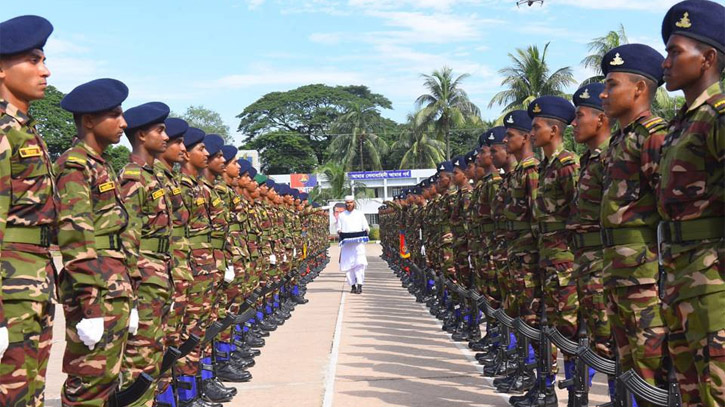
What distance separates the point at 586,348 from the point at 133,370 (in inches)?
120

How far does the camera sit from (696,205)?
3361mm

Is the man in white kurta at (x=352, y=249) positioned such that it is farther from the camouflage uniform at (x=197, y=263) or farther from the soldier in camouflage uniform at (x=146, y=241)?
the soldier in camouflage uniform at (x=146, y=241)

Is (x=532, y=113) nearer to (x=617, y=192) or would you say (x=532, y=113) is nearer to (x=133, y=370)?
(x=617, y=192)

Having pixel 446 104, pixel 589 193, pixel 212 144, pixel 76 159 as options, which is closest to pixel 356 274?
pixel 212 144

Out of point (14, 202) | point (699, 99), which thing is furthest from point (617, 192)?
point (14, 202)

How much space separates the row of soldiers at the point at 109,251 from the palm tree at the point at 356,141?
52.1 metres

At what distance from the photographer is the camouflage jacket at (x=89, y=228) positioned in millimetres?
4098

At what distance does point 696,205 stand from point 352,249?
1496cm

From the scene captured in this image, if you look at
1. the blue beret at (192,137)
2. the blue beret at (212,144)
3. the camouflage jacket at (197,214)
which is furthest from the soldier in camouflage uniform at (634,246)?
the blue beret at (212,144)

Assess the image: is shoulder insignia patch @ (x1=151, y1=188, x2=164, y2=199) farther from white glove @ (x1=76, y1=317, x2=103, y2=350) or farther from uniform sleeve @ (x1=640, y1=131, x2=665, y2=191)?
uniform sleeve @ (x1=640, y1=131, x2=665, y2=191)

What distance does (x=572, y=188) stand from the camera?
232 inches

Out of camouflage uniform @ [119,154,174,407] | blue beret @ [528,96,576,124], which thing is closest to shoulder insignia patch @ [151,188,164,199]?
camouflage uniform @ [119,154,174,407]

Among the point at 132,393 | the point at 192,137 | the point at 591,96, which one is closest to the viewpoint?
the point at 132,393

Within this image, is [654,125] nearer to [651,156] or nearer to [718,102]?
[651,156]
